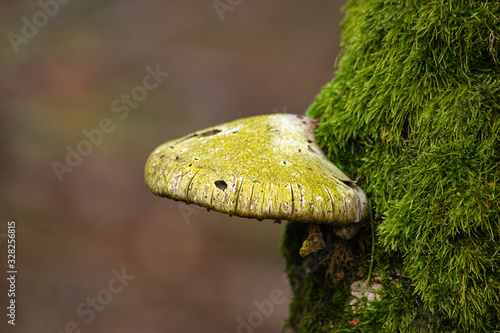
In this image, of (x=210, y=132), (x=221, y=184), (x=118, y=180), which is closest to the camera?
(x=221, y=184)

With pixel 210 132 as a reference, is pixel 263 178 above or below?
below

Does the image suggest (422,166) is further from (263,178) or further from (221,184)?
(221,184)

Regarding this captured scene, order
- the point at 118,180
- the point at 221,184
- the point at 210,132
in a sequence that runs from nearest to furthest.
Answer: the point at 221,184, the point at 210,132, the point at 118,180

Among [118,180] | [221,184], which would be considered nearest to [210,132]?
[221,184]

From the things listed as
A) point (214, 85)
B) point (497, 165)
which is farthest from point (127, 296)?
point (497, 165)

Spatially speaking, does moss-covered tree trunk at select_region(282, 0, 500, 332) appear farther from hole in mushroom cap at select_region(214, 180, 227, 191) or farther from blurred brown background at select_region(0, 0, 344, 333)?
blurred brown background at select_region(0, 0, 344, 333)

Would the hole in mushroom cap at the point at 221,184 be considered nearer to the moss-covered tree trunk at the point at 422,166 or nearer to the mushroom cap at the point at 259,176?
the mushroom cap at the point at 259,176
